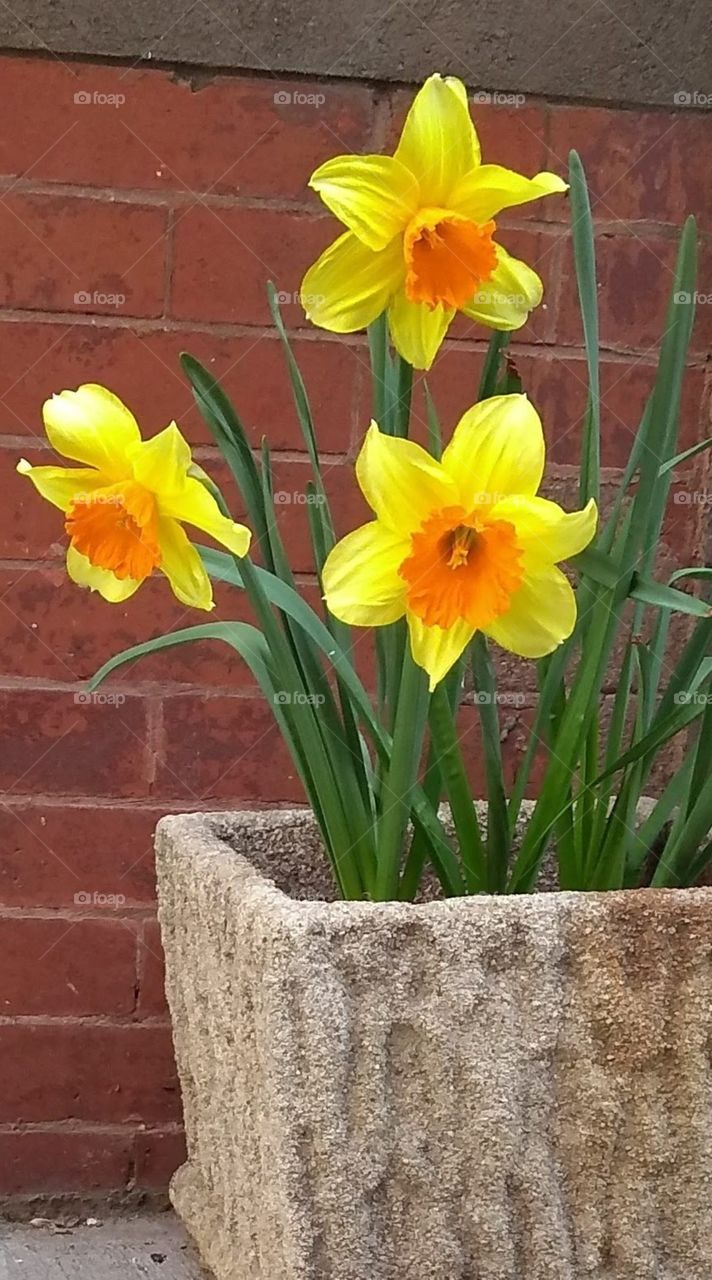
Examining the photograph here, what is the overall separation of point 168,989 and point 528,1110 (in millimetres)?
242

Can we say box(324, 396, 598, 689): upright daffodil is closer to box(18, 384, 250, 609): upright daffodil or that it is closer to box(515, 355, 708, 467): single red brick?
box(18, 384, 250, 609): upright daffodil

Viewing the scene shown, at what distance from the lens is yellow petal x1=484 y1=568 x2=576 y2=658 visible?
0.40m

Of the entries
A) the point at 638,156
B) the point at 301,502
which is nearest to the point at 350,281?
the point at 301,502

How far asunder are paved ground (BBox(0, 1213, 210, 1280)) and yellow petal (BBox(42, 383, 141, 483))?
22.7 inches

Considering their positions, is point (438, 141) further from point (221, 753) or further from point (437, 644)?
point (221, 753)

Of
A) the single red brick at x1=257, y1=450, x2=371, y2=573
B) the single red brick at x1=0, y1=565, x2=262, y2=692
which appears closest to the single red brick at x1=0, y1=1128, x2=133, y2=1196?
the single red brick at x1=0, y1=565, x2=262, y2=692

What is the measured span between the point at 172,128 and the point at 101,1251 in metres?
0.79

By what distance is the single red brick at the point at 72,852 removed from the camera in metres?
0.82

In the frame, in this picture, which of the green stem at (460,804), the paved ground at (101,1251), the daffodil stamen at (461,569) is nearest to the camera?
the daffodil stamen at (461,569)

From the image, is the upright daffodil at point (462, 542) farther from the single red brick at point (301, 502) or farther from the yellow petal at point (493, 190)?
the single red brick at point (301, 502)

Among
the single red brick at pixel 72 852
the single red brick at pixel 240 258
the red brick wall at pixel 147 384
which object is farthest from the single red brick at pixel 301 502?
the single red brick at pixel 72 852

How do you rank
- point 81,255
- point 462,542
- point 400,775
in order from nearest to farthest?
point 462,542 < point 400,775 < point 81,255

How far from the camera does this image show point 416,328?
0.42m

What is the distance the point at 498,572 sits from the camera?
15.1 inches
